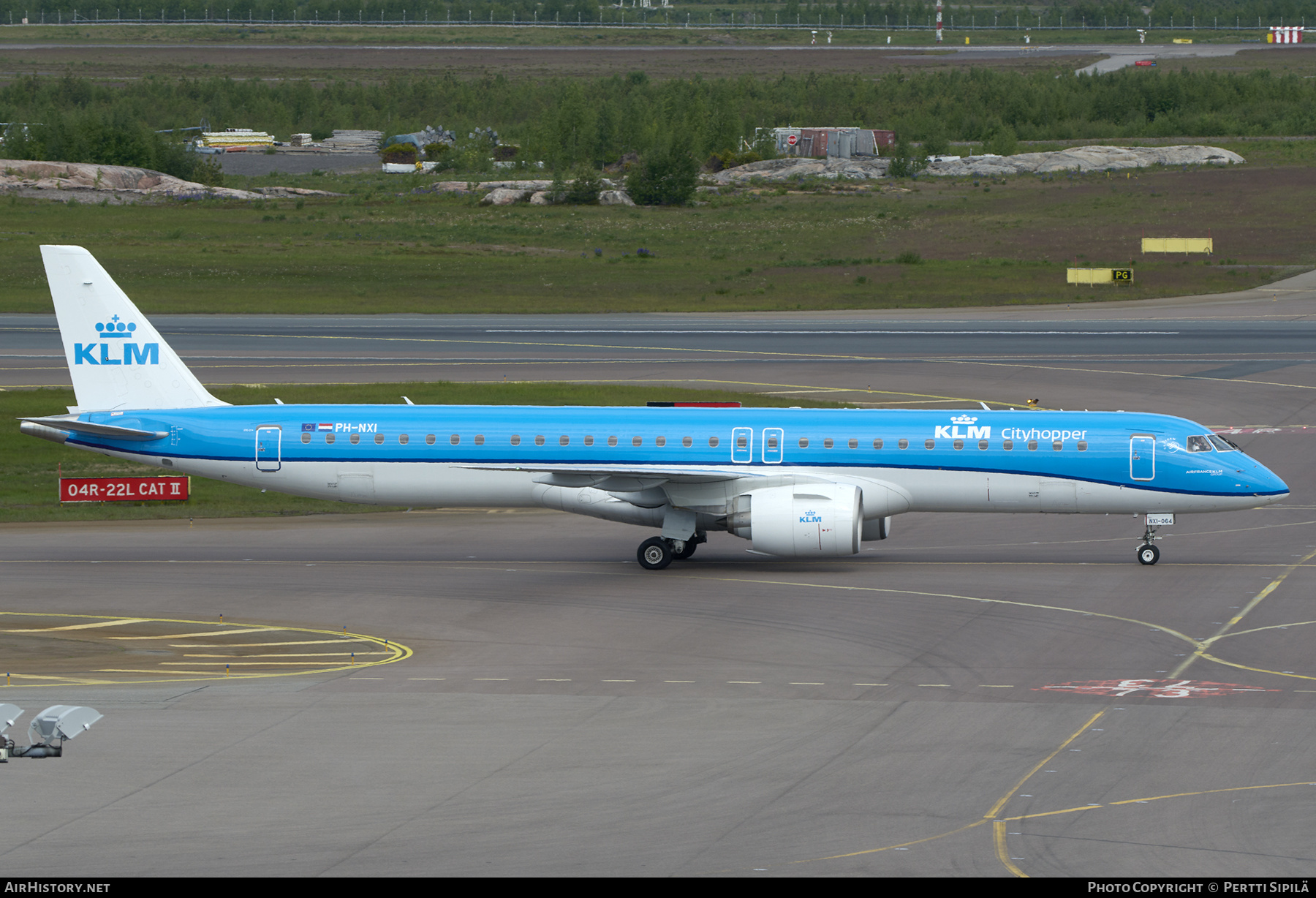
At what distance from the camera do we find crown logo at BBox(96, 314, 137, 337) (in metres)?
43.3

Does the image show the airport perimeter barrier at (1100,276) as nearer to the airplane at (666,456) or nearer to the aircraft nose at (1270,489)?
the airplane at (666,456)

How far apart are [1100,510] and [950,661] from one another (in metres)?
11.7

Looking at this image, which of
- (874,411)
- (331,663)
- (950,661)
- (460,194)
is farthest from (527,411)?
(460,194)

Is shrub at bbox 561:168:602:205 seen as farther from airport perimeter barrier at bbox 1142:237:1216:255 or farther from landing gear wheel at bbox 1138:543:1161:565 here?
landing gear wheel at bbox 1138:543:1161:565

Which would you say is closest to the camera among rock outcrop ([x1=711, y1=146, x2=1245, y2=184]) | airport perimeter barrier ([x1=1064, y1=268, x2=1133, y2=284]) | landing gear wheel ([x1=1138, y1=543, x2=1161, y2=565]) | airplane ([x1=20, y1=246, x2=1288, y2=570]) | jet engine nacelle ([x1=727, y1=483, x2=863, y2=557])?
jet engine nacelle ([x1=727, y1=483, x2=863, y2=557])

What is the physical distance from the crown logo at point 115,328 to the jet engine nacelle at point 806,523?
18712mm

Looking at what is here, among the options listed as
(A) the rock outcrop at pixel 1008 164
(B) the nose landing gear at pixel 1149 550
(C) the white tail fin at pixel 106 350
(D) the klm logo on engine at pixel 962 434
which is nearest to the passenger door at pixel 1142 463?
(B) the nose landing gear at pixel 1149 550

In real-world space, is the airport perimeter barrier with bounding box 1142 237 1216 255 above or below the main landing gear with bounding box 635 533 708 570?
above

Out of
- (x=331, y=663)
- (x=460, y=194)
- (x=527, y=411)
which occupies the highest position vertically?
(x=460, y=194)

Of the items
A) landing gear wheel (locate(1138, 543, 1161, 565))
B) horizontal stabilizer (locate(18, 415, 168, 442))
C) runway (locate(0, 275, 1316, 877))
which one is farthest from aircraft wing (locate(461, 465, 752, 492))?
landing gear wheel (locate(1138, 543, 1161, 565))

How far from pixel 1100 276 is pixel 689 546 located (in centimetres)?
6837

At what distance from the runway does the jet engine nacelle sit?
38.5 inches
